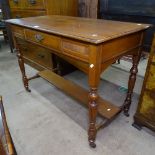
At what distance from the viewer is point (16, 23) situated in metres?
1.51

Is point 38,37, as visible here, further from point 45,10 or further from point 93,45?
point 45,10

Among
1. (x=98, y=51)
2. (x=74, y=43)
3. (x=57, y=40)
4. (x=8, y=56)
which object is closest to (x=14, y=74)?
(x=8, y=56)

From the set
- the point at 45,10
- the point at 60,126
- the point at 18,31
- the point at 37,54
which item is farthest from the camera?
the point at 37,54

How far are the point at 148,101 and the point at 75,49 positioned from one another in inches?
28.0

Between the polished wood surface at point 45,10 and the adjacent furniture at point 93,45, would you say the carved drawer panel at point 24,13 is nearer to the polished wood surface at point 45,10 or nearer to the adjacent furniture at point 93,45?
the polished wood surface at point 45,10

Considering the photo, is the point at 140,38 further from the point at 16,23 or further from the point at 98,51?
the point at 16,23

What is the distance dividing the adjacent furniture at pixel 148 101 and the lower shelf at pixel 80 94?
0.19 metres

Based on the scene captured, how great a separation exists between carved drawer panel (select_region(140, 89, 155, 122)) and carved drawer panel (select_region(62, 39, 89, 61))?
2.01 feet

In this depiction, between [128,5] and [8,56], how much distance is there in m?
2.28

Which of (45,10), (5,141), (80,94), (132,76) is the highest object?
(45,10)

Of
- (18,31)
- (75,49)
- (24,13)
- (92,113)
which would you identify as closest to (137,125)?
(92,113)

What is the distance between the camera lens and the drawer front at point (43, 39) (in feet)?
3.76

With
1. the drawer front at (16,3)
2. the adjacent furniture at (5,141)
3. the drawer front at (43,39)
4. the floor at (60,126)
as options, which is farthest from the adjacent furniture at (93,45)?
the drawer front at (16,3)

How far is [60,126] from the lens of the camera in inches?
59.4
